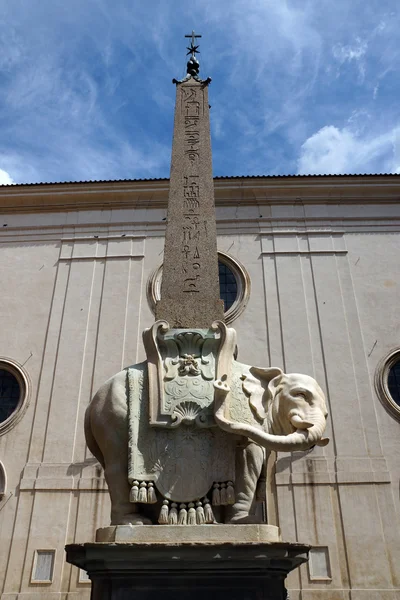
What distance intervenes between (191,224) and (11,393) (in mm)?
Answer: 8297

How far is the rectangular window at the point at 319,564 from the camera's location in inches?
346

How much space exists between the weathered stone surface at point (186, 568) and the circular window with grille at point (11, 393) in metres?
8.69

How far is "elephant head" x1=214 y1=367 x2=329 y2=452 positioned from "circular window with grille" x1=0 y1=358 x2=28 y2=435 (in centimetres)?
849

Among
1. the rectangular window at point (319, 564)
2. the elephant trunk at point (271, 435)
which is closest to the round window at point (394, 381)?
the rectangular window at point (319, 564)

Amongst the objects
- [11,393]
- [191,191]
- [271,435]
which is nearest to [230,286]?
[11,393]

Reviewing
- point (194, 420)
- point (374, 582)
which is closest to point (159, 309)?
point (194, 420)

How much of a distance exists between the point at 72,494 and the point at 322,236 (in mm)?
8609

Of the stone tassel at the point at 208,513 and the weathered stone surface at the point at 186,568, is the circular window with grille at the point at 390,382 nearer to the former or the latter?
the stone tassel at the point at 208,513

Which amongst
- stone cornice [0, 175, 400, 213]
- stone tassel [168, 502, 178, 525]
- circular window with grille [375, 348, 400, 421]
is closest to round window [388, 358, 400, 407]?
circular window with grille [375, 348, 400, 421]

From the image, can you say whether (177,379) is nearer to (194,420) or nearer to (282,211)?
(194,420)

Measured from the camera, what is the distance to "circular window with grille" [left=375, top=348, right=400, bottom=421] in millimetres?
10227

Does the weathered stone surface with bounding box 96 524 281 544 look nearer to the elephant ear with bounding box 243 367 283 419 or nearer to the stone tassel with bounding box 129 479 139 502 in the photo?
the stone tassel with bounding box 129 479 139 502

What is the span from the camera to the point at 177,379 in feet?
11.1

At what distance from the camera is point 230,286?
12.2 meters
